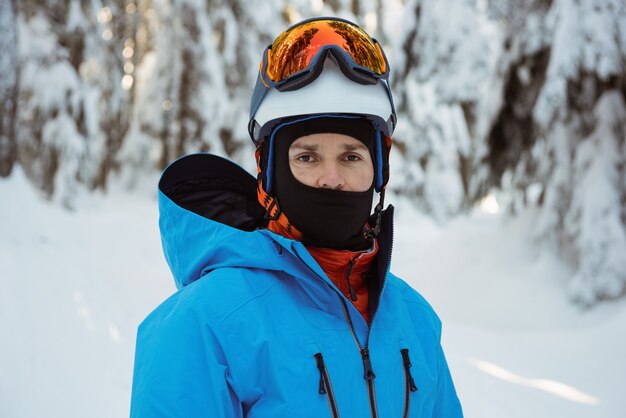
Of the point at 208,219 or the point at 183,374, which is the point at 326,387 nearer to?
the point at 183,374

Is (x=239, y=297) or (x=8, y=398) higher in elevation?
(x=239, y=297)

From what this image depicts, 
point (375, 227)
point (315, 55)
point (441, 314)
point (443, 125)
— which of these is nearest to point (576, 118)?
point (441, 314)

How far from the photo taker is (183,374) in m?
1.36

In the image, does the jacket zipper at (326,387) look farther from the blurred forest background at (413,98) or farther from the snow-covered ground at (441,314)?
the blurred forest background at (413,98)

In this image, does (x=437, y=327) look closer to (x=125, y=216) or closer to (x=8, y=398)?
(x=8, y=398)

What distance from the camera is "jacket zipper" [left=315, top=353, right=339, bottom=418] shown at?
1.47 metres

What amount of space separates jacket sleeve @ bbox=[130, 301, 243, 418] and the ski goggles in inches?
31.5

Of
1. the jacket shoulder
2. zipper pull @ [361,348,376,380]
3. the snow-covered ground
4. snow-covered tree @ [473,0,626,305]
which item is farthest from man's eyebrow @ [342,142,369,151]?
snow-covered tree @ [473,0,626,305]

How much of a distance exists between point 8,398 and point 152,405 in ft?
9.53

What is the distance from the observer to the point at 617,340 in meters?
5.92

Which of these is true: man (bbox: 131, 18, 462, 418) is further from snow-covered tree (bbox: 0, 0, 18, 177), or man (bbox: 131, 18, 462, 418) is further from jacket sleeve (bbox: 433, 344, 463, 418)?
snow-covered tree (bbox: 0, 0, 18, 177)

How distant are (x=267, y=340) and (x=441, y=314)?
6.81 metres

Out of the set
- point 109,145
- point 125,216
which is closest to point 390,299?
point 125,216

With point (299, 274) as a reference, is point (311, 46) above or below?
above
